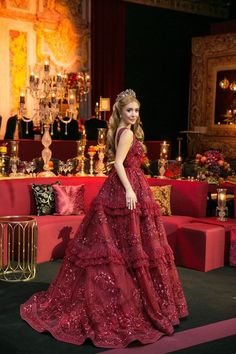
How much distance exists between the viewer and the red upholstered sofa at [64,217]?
5527 millimetres

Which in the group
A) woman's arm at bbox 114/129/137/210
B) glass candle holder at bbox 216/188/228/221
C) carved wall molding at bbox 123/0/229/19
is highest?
carved wall molding at bbox 123/0/229/19

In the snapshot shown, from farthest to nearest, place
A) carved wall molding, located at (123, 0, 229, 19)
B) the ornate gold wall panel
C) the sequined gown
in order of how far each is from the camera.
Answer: carved wall molding, located at (123, 0, 229, 19) < the ornate gold wall panel < the sequined gown

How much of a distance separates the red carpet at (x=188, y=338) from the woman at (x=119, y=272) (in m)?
0.05

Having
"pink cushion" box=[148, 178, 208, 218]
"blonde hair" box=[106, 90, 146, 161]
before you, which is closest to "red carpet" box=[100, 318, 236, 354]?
"blonde hair" box=[106, 90, 146, 161]

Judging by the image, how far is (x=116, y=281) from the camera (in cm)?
366

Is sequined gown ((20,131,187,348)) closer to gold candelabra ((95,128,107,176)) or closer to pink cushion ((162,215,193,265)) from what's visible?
pink cushion ((162,215,193,265))

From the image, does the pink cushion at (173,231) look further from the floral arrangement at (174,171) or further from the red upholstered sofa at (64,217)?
the floral arrangement at (174,171)

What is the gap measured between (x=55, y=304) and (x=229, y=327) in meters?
1.18

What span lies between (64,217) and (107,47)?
8598 millimetres

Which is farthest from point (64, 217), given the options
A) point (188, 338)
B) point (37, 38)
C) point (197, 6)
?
point (197, 6)

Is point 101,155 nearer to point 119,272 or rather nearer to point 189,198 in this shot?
point 189,198

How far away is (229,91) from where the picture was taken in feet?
45.6

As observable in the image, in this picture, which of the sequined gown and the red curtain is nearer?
the sequined gown

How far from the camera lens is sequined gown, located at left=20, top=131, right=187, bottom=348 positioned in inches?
141
